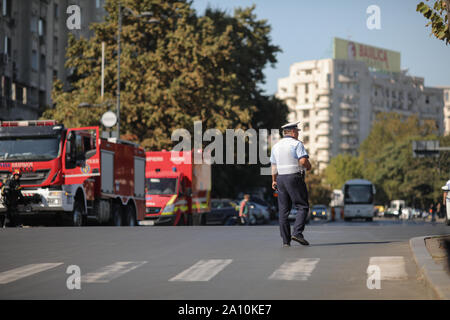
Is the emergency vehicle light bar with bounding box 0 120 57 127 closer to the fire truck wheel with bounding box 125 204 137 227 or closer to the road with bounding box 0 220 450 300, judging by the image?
the fire truck wheel with bounding box 125 204 137 227

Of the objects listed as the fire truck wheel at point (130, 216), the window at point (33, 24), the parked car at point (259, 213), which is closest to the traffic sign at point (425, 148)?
the parked car at point (259, 213)

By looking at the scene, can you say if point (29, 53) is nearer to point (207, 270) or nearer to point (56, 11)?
point (56, 11)

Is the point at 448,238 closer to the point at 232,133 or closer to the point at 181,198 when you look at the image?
the point at 181,198

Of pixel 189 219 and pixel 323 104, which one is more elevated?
pixel 323 104

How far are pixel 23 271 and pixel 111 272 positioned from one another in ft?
3.73

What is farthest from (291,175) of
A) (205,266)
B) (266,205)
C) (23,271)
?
(266,205)

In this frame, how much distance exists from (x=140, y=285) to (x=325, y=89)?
552 ft

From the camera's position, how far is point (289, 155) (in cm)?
1411

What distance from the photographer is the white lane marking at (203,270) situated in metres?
10.3

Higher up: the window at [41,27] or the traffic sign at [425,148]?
the window at [41,27]

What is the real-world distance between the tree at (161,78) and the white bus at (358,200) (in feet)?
80.5

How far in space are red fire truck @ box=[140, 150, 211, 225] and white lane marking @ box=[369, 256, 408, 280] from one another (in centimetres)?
2239

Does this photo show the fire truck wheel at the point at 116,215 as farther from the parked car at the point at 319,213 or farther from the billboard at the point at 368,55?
the billboard at the point at 368,55
